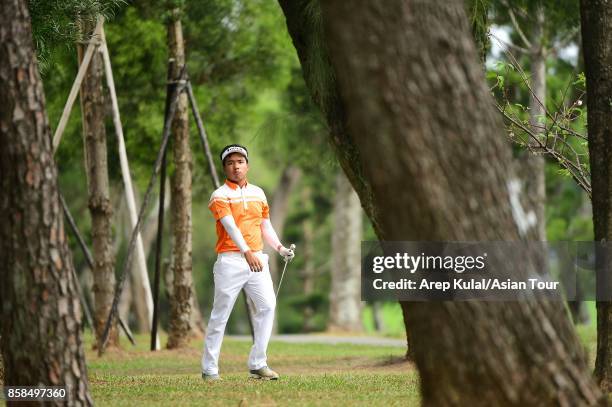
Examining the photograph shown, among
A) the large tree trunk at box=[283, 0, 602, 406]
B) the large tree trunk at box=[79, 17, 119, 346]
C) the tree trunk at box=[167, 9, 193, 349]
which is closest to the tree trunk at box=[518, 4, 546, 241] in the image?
the tree trunk at box=[167, 9, 193, 349]

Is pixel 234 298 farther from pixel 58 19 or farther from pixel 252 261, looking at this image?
pixel 58 19

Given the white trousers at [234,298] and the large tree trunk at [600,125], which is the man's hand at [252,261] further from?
the large tree trunk at [600,125]

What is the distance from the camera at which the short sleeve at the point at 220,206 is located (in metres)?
9.70

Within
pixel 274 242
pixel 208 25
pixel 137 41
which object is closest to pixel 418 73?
pixel 274 242

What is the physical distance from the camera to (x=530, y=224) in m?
5.80

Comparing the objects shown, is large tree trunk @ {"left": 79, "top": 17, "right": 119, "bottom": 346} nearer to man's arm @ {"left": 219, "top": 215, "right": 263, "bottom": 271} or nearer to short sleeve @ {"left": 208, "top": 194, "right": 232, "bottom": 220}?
short sleeve @ {"left": 208, "top": 194, "right": 232, "bottom": 220}

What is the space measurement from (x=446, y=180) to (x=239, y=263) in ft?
14.5

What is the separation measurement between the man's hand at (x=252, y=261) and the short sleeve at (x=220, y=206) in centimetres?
38

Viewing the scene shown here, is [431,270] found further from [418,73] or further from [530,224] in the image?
[418,73]

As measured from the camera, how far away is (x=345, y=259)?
33.1 metres

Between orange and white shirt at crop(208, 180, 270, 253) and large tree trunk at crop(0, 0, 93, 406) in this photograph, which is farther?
orange and white shirt at crop(208, 180, 270, 253)

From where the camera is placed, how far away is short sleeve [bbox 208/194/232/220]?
970 centimetres

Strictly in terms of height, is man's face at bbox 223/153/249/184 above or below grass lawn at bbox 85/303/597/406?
above

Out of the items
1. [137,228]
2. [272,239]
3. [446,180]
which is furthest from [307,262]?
[446,180]
